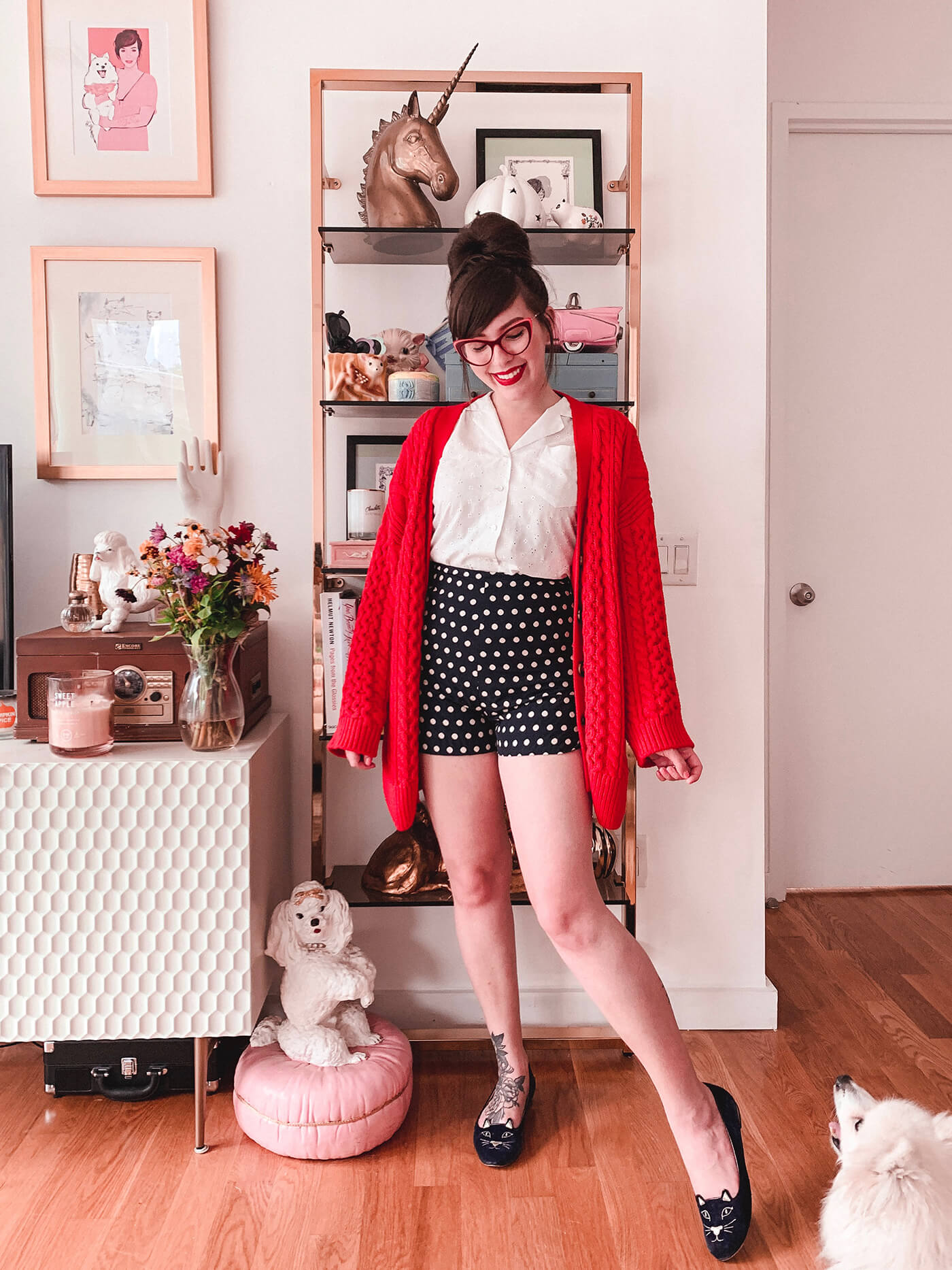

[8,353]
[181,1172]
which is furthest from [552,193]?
[181,1172]

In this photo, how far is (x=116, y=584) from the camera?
1.81 metres

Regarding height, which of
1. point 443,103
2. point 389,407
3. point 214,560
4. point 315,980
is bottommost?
point 315,980

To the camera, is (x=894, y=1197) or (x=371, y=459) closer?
(x=894, y=1197)

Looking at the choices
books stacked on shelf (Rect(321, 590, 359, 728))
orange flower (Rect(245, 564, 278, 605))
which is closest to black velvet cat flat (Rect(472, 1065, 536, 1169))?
books stacked on shelf (Rect(321, 590, 359, 728))

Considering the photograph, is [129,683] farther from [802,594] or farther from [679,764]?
[802,594]

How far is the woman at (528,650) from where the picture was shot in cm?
153

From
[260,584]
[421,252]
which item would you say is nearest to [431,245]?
[421,252]

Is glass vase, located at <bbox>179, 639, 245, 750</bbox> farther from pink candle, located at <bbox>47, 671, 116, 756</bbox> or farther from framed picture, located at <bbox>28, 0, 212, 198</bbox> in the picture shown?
framed picture, located at <bbox>28, 0, 212, 198</bbox>

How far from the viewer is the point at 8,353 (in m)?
2.05

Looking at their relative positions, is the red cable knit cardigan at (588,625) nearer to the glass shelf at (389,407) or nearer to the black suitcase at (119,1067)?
the glass shelf at (389,407)

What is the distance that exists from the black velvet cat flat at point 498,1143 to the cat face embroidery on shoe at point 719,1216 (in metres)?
0.34

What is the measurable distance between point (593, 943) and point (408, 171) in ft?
4.64

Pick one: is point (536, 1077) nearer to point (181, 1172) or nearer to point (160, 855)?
point (181, 1172)

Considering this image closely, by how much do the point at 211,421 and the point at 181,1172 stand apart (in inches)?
55.6
